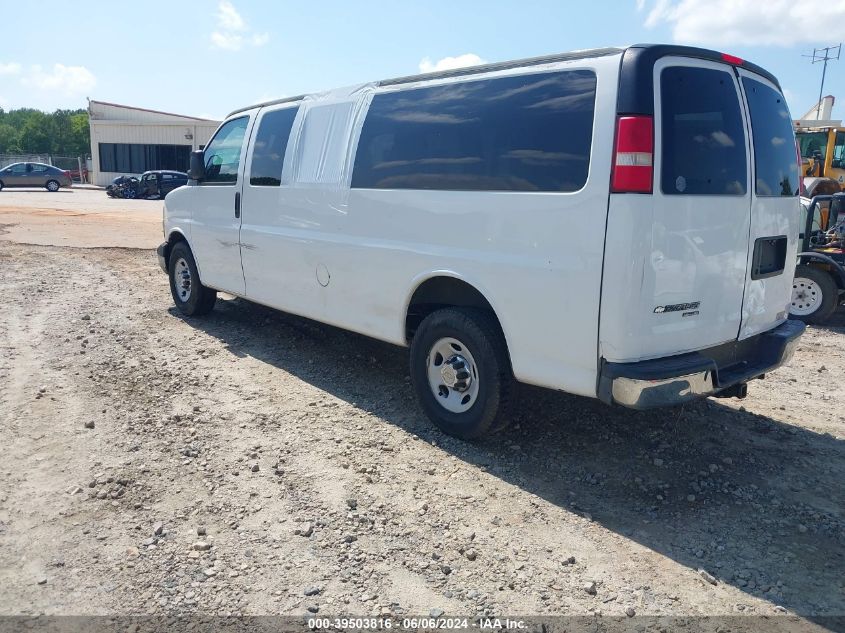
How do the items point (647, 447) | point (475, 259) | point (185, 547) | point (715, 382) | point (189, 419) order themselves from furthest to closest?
1. point (189, 419)
2. point (647, 447)
3. point (475, 259)
4. point (715, 382)
5. point (185, 547)

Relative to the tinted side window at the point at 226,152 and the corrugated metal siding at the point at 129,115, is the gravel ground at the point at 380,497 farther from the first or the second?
the corrugated metal siding at the point at 129,115

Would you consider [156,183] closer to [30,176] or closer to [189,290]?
[30,176]

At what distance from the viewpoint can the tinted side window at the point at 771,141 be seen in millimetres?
4238

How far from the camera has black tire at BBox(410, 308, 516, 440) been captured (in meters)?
4.35

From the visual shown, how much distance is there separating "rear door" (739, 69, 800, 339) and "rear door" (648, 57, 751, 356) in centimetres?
14

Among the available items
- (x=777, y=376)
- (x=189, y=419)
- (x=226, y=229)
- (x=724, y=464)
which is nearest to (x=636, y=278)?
(x=724, y=464)

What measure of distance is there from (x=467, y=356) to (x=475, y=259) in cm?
68

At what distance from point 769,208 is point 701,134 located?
2.91ft

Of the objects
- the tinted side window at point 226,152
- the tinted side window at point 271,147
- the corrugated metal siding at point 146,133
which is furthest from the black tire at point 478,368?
the corrugated metal siding at point 146,133

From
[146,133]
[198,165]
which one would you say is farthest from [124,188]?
[198,165]

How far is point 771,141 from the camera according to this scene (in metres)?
4.43

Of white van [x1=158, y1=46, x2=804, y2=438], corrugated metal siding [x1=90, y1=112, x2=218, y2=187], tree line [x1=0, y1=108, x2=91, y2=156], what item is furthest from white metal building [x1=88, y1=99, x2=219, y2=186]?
tree line [x1=0, y1=108, x2=91, y2=156]

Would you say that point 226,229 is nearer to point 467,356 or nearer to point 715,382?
point 467,356

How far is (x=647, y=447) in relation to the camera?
15.3 feet
